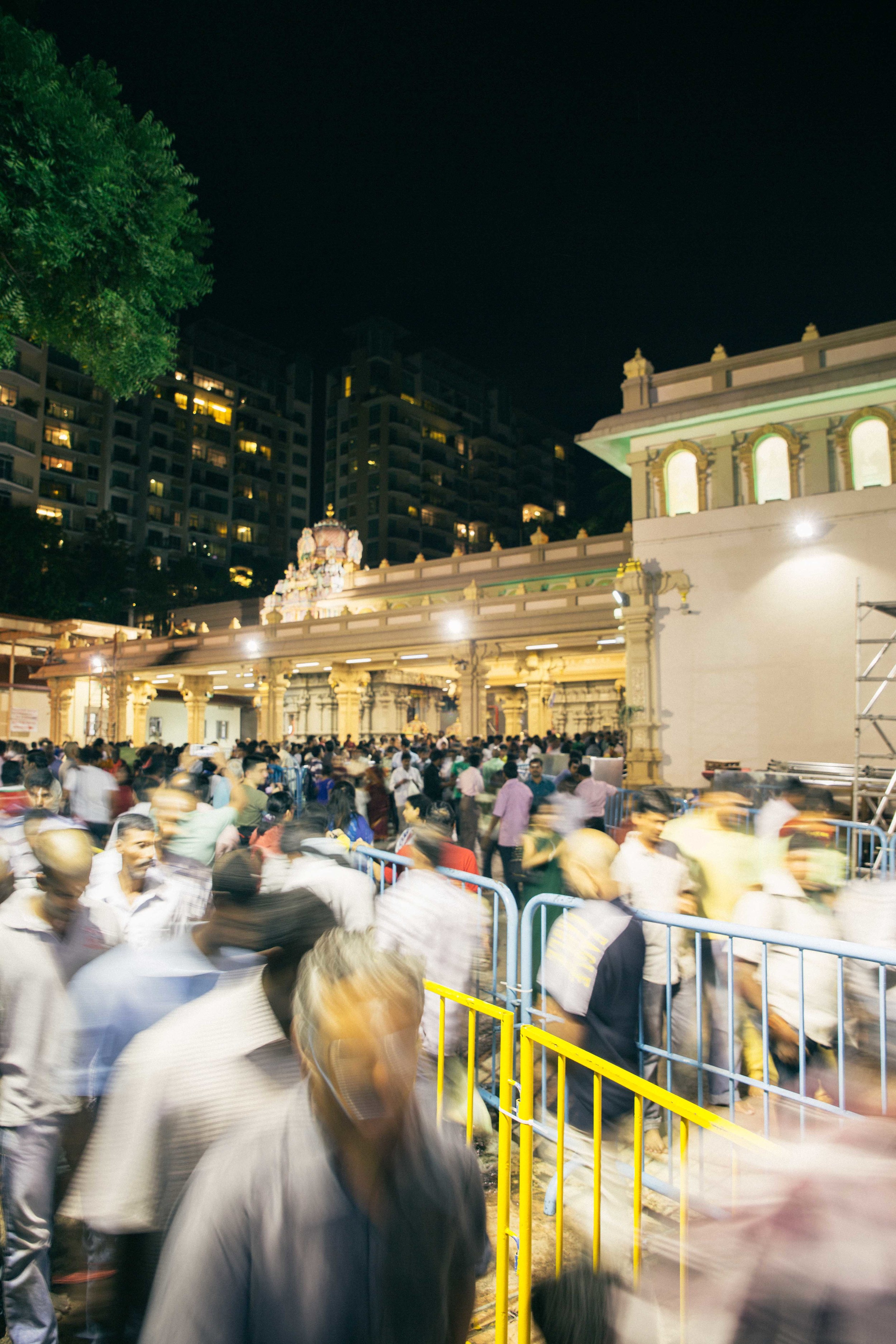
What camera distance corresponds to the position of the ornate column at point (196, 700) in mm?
33188

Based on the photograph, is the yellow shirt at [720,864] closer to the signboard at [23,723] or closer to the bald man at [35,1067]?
the bald man at [35,1067]

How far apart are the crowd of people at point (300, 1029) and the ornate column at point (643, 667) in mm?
9099

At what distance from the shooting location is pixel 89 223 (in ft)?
27.7

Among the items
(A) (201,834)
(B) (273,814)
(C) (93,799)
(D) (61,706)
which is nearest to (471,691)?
(C) (93,799)

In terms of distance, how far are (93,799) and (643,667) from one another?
36.4ft

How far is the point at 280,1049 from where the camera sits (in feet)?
7.05

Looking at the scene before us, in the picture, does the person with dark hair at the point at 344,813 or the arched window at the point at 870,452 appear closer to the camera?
the person with dark hair at the point at 344,813

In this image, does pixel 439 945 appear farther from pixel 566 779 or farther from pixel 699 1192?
pixel 566 779

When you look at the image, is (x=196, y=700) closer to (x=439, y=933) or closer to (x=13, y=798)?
(x=13, y=798)

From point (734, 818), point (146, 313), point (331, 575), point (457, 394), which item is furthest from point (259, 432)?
point (734, 818)

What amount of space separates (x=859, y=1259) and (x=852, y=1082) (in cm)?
258

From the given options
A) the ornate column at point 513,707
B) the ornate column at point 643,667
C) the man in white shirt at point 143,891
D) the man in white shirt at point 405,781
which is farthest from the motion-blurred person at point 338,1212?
the ornate column at point 513,707

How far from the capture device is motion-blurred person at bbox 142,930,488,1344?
1159 millimetres

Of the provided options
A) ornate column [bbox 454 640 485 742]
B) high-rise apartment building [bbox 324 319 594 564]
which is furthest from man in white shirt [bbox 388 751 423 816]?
high-rise apartment building [bbox 324 319 594 564]
